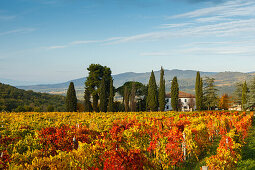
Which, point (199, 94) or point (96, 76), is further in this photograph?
point (96, 76)

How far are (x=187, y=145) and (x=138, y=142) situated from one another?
2.49 metres

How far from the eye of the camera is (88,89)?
53125 mm

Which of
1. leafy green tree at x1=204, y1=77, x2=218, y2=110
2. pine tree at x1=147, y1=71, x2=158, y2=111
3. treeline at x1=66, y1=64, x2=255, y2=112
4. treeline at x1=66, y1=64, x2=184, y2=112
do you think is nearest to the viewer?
treeline at x1=66, y1=64, x2=184, y2=112

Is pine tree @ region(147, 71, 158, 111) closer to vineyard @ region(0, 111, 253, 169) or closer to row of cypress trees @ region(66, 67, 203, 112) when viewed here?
row of cypress trees @ region(66, 67, 203, 112)

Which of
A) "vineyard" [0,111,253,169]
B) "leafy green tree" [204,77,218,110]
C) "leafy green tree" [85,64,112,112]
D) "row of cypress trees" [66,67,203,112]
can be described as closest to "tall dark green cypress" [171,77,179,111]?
"row of cypress trees" [66,67,203,112]

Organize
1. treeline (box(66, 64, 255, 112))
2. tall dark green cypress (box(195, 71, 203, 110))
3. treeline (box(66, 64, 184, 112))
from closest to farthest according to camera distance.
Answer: treeline (box(66, 64, 184, 112)) → treeline (box(66, 64, 255, 112)) → tall dark green cypress (box(195, 71, 203, 110))

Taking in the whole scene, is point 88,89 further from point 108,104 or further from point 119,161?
point 119,161

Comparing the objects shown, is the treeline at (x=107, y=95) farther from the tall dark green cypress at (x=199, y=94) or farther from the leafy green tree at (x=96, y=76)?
the tall dark green cypress at (x=199, y=94)

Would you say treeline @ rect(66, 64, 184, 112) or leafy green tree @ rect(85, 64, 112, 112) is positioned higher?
leafy green tree @ rect(85, 64, 112, 112)

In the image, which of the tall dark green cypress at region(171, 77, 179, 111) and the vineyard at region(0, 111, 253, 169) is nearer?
the vineyard at region(0, 111, 253, 169)

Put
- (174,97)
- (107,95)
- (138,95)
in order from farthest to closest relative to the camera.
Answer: (138,95)
(107,95)
(174,97)

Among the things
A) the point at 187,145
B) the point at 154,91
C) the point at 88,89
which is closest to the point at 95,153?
the point at 187,145

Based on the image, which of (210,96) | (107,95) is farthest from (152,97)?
(210,96)

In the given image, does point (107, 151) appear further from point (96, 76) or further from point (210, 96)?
point (210, 96)
